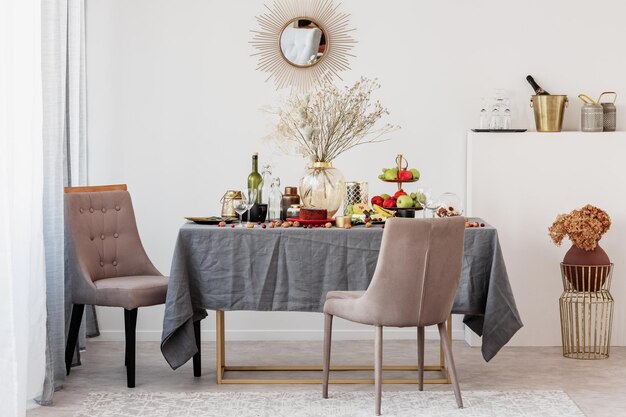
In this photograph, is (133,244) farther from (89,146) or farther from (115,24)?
(115,24)

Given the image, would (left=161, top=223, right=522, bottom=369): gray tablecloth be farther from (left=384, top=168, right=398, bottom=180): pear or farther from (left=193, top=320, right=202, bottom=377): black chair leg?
(left=384, top=168, right=398, bottom=180): pear

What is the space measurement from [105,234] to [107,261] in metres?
0.14

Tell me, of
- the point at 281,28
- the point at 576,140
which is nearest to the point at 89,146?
the point at 281,28

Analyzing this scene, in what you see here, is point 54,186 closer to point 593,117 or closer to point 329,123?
point 329,123

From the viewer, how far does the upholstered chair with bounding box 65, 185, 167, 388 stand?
4.34 meters

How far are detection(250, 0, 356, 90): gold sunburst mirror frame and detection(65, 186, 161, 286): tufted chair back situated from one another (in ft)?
4.05

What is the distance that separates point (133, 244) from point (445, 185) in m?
1.89

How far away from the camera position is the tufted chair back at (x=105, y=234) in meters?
4.59

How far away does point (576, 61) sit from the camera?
5.40 metres

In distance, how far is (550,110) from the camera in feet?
17.2

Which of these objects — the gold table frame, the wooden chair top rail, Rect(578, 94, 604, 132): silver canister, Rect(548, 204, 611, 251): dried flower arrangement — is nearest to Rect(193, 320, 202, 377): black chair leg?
the gold table frame

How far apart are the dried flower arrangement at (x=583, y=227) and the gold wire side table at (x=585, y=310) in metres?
0.15

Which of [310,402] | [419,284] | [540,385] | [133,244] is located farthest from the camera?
[133,244]

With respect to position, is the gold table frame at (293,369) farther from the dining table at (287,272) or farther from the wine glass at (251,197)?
the wine glass at (251,197)
